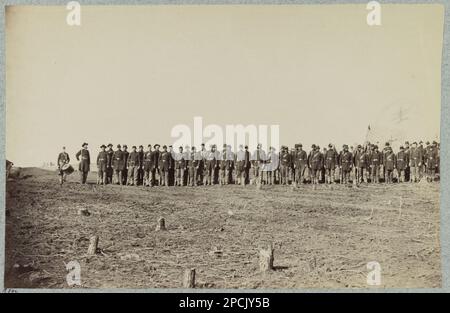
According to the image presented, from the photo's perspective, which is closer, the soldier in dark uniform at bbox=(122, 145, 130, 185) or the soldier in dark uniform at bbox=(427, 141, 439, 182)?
the soldier in dark uniform at bbox=(427, 141, 439, 182)

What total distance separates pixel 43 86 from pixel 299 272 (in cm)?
398

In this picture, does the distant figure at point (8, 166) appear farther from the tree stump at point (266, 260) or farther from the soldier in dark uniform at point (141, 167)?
the tree stump at point (266, 260)

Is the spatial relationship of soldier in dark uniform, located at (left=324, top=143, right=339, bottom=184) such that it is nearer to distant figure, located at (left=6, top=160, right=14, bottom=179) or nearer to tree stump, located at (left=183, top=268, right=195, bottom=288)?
tree stump, located at (left=183, top=268, right=195, bottom=288)

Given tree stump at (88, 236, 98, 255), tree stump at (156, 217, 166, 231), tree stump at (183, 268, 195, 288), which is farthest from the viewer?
tree stump at (156, 217, 166, 231)

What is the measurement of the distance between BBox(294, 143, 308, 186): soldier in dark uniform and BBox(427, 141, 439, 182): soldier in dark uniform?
1.55m

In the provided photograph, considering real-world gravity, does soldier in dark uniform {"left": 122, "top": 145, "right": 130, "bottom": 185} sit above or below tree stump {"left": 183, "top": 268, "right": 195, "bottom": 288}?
above

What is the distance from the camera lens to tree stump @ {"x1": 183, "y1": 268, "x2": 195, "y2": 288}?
738cm

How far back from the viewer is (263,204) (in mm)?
7645

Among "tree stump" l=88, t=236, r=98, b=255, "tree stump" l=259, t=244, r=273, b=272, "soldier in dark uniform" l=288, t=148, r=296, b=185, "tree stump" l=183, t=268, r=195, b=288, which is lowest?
"tree stump" l=183, t=268, r=195, b=288

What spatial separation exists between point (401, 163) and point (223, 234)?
2.49 metres

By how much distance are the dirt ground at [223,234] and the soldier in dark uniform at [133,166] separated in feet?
0.83

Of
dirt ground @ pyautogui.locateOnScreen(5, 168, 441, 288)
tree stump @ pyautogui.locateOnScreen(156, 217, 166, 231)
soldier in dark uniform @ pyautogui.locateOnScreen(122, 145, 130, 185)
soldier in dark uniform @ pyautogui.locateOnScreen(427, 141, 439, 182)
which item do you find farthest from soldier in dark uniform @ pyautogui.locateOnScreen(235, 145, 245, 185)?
soldier in dark uniform @ pyautogui.locateOnScreen(427, 141, 439, 182)
